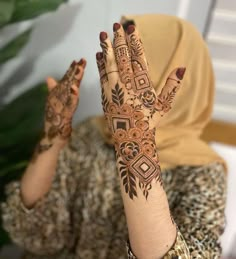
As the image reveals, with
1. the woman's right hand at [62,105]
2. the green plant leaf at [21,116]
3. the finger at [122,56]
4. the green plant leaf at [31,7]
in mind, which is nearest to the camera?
the finger at [122,56]

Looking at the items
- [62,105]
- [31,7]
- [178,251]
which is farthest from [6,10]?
[178,251]

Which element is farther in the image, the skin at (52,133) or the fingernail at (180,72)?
the skin at (52,133)

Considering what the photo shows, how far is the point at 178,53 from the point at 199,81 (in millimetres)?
94

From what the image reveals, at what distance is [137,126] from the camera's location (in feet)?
2.43

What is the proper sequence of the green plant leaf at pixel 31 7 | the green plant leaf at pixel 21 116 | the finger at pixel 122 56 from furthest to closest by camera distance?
1. the green plant leaf at pixel 21 116
2. the green plant leaf at pixel 31 7
3. the finger at pixel 122 56

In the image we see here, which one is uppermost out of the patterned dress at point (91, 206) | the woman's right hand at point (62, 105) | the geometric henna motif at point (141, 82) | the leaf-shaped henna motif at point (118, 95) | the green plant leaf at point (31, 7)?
the geometric henna motif at point (141, 82)

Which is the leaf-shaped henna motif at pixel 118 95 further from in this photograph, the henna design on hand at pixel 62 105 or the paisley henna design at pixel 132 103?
the henna design on hand at pixel 62 105

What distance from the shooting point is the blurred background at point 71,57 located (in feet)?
3.92

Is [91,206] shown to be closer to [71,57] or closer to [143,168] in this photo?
[143,168]

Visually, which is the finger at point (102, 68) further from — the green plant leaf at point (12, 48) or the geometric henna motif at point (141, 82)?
the green plant leaf at point (12, 48)

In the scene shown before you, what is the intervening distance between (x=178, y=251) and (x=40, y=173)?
1.23 feet

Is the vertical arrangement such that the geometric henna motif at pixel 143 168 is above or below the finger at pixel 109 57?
below

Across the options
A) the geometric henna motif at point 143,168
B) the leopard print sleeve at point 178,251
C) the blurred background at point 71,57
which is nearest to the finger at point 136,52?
the geometric henna motif at point 143,168

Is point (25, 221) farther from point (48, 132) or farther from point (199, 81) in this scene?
point (199, 81)
